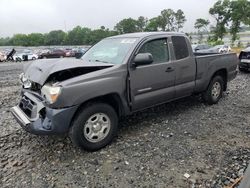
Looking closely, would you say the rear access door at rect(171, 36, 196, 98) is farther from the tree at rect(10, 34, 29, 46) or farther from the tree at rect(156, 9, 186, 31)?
the tree at rect(10, 34, 29, 46)

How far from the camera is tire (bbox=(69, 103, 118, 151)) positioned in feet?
12.3

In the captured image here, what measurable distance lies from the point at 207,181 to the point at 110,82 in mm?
1888

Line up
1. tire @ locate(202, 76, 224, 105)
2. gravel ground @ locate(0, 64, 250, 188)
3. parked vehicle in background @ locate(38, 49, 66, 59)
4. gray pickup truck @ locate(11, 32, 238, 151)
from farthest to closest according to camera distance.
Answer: parked vehicle in background @ locate(38, 49, 66, 59) → tire @ locate(202, 76, 224, 105) → gray pickup truck @ locate(11, 32, 238, 151) → gravel ground @ locate(0, 64, 250, 188)

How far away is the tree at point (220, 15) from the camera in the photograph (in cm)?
4681

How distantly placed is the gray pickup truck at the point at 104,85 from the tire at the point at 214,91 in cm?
61

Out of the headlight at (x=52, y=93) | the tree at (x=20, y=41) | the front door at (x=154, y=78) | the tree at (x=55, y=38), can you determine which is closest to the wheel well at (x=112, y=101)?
the front door at (x=154, y=78)

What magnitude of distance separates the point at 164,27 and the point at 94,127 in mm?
64941

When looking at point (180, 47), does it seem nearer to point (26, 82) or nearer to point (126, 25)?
point (26, 82)

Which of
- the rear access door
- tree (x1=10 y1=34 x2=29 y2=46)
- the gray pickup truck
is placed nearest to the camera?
the gray pickup truck

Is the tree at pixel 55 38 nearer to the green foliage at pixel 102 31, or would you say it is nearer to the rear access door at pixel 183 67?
the green foliage at pixel 102 31

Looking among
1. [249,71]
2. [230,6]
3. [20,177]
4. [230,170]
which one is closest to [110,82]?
[20,177]

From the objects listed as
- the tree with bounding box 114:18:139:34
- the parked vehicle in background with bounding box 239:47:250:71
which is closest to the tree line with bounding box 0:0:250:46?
the tree with bounding box 114:18:139:34

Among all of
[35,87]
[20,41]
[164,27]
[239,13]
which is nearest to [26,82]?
[35,87]

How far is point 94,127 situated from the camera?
3945 mm
